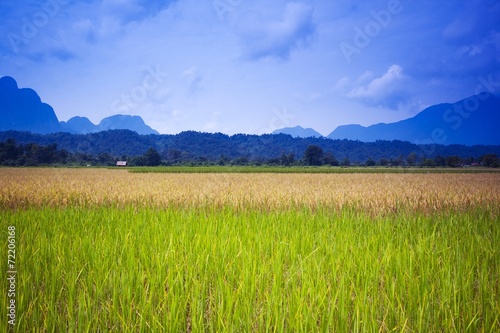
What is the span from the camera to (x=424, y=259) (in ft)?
10.7

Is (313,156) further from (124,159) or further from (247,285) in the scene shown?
(247,285)

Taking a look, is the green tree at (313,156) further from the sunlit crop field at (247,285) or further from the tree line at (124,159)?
the sunlit crop field at (247,285)

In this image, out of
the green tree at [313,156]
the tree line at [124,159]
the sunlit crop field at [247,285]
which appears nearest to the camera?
the sunlit crop field at [247,285]

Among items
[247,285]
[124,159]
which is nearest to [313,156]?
[124,159]

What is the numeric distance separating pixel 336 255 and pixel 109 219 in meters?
4.38

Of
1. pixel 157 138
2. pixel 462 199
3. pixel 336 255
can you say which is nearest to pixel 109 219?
pixel 336 255

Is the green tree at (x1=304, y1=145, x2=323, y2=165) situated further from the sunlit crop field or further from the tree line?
the sunlit crop field

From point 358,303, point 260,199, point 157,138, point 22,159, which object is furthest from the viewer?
point 157,138

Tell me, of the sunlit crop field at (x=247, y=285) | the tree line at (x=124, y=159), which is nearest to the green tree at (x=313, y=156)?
the tree line at (x=124, y=159)

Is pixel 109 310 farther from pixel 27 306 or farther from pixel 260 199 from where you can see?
pixel 260 199

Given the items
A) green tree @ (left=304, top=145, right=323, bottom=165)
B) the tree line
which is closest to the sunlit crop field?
the tree line

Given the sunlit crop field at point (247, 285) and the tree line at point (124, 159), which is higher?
the tree line at point (124, 159)

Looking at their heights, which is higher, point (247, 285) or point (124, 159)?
point (124, 159)

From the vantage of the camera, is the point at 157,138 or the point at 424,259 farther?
the point at 157,138
